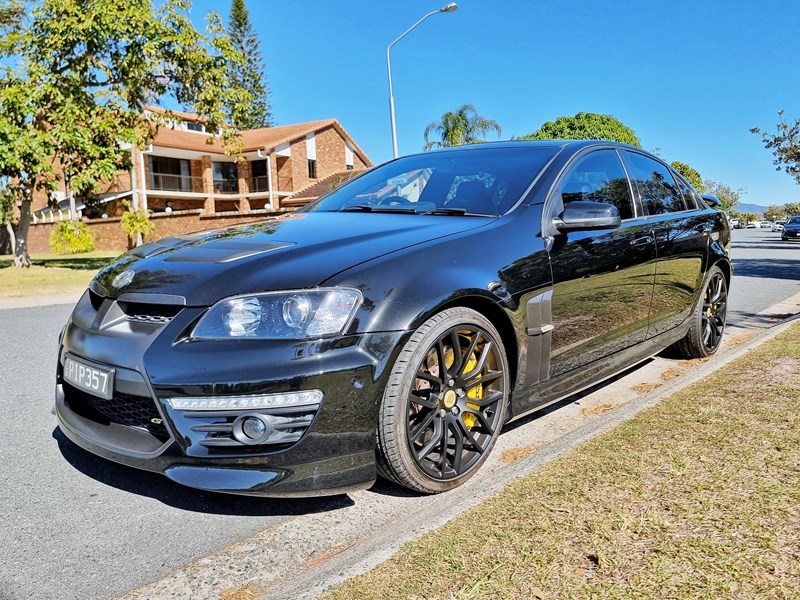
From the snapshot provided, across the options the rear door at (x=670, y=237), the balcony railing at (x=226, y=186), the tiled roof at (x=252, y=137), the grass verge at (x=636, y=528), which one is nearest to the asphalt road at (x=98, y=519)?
the grass verge at (x=636, y=528)

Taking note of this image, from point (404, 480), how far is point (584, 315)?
1407 mm

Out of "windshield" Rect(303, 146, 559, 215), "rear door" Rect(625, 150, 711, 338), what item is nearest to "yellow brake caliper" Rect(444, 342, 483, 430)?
"windshield" Rect(303, 146, 559, 215)

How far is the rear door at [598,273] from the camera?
3379mm

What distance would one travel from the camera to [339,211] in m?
3.92

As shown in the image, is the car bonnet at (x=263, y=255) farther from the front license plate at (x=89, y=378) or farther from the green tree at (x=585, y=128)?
the green tree at (x=585, y=128)

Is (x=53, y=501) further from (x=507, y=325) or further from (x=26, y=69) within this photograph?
(x=26, y=69)

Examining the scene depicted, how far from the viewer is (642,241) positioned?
4.05 m

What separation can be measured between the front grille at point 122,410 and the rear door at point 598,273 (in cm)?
187

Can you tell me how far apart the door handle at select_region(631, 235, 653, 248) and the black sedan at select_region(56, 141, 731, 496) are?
32 mm

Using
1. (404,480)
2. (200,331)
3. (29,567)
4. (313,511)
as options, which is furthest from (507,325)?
(29,567)

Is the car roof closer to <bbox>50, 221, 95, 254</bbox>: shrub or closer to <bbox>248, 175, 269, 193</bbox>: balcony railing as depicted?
<bbox>50, 221, 95, 254</bbox>: shrub

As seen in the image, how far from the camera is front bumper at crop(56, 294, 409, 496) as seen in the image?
2383 millimetres

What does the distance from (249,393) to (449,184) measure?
1928 mm

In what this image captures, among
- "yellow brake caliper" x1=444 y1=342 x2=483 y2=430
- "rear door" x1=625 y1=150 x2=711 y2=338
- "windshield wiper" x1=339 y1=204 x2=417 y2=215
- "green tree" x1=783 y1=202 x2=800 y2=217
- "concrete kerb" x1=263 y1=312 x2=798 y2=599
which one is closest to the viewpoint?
"concrete kerb" x1=263 y1=312 x2=798 y2=599
